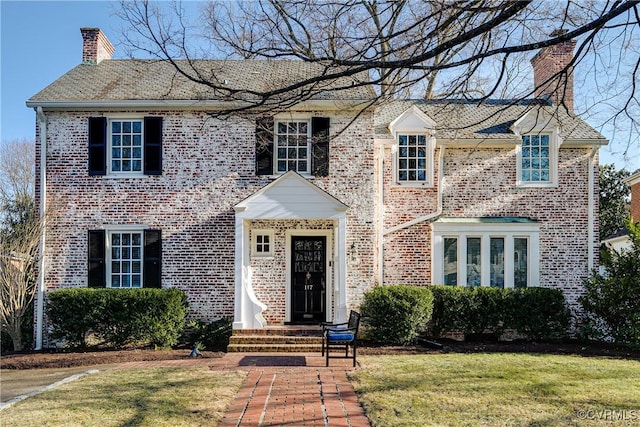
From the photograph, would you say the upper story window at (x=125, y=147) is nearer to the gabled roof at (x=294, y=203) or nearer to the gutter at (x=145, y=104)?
the gutter at (x=145, y=104)

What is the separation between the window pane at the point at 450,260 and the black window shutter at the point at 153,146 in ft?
25.1

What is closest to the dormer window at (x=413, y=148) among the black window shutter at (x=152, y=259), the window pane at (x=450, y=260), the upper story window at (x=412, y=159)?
the upper story window at (x=412, y=159)

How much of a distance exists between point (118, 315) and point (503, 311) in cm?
905

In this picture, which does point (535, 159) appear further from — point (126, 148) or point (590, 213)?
point (126, 148)

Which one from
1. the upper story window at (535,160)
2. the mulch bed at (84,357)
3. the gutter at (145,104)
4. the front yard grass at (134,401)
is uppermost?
the gutter at (145,104)

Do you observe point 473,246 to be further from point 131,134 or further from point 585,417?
point 131,134

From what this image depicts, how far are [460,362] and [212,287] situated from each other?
6262 millimetres

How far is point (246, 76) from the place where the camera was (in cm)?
1559

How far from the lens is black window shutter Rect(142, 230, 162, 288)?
13.7 metres

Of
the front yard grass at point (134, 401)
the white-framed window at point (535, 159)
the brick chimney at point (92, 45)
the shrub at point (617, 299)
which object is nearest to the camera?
the front yard grass at point (134, 401)

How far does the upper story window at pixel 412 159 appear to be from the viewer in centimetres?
1505

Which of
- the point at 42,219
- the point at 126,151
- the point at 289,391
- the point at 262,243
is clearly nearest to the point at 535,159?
the point at 262,243

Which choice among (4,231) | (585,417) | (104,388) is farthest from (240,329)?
(585,417)

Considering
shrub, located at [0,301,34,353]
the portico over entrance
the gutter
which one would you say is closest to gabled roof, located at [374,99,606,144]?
the gutter
